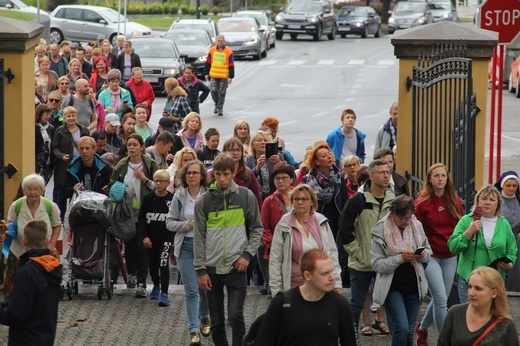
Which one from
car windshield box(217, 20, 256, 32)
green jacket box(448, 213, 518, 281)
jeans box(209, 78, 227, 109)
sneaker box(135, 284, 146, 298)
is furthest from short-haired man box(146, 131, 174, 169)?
car windshield box(217, 20, 256, 32)

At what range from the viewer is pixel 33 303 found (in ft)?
27.4

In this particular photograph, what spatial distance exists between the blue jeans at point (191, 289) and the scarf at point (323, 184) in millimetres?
1724

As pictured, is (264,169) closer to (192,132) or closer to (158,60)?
(192,132)

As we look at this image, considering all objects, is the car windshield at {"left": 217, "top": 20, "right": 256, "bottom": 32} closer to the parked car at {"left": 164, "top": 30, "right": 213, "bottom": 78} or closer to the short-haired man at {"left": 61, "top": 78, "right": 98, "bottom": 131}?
the parked car at {"left": 164, "top": 30, "right": 213, "bottom": 78}

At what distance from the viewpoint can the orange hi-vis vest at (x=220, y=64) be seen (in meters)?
29.4

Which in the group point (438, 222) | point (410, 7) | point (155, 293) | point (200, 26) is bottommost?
point (155, 293)

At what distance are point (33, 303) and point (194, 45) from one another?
3175cm

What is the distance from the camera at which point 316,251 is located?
24.7ft

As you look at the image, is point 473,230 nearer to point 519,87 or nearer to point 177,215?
point 177,215

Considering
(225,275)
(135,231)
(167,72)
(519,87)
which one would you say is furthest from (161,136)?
(519,87)

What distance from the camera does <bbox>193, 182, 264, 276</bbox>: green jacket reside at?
9.94 metres

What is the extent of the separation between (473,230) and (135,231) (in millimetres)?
3964

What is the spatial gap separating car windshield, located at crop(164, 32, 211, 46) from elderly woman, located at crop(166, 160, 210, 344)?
29030 millimetres

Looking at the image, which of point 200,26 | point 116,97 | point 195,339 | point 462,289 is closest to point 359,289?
point 462,289
